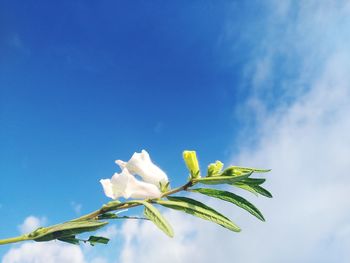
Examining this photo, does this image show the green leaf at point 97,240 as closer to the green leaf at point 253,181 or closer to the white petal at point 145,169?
the white petal at point 145,169

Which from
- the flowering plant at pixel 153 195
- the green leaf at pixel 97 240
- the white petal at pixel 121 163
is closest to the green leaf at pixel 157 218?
the flowering plant at pixel 153 195

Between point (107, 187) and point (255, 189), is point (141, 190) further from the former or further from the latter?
point (255, 189)

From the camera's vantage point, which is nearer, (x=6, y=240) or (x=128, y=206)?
(x=6, y=240)

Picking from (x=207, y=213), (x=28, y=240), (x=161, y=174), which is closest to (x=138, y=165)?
(x=161, y=174)

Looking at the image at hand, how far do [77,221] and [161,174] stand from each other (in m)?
0.37

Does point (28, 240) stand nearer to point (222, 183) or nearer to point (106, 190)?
point (106, 190)

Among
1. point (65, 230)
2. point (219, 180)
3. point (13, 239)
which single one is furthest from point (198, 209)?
point (13, 239)

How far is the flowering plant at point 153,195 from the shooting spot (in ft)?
3.82

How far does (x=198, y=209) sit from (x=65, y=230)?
0.40 metres

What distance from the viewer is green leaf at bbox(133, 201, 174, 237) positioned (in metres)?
1.14

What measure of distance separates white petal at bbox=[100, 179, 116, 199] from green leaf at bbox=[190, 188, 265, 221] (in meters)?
0.29

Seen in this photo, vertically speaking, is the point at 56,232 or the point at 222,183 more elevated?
the point at 222,183

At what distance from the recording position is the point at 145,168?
4.58ft

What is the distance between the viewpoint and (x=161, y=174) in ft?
4.77
